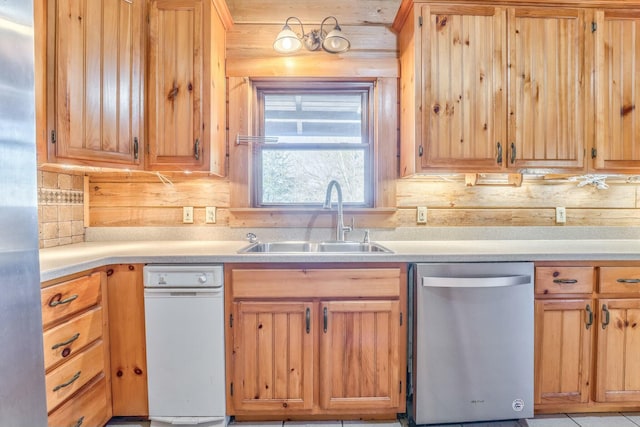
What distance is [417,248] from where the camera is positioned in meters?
1.81

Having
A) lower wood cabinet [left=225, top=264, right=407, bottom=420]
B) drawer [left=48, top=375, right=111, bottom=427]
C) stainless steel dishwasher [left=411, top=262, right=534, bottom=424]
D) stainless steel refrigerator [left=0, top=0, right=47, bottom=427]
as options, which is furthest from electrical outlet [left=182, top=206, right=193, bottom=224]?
stainless steel refrigerator [left=0, top=0, right=47, bottom=427]

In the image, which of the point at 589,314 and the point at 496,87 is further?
the point at 496,87

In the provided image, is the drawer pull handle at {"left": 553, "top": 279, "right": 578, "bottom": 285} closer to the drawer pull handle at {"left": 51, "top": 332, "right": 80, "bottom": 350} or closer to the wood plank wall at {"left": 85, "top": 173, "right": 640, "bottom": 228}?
the wood plank wall at {"left": 85, "top": 173, "right": 640, "bottom": 228}

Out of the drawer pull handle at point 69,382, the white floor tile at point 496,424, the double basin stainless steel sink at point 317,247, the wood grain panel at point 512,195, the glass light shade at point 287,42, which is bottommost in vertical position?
the white floor tile at point 496,424

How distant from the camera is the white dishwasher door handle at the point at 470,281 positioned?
61.4 inches

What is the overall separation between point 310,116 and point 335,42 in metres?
0.48

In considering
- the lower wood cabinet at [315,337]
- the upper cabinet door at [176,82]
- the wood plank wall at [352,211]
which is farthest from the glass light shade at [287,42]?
the lower wood cabinet at [315,337]

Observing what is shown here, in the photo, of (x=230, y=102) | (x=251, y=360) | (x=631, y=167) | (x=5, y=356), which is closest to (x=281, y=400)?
(x=251, y=360)

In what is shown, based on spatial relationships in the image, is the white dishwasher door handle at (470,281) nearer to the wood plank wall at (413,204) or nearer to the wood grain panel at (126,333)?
the wood plank wall at (413,204)

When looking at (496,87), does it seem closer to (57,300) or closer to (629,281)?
(629,281)

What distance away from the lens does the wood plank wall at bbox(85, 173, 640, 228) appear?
2197 millimetres

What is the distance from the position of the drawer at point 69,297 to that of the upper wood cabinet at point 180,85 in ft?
2.35

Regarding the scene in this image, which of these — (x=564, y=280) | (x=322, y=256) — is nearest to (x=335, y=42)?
(x=322, y=256)

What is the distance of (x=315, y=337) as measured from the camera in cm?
163
